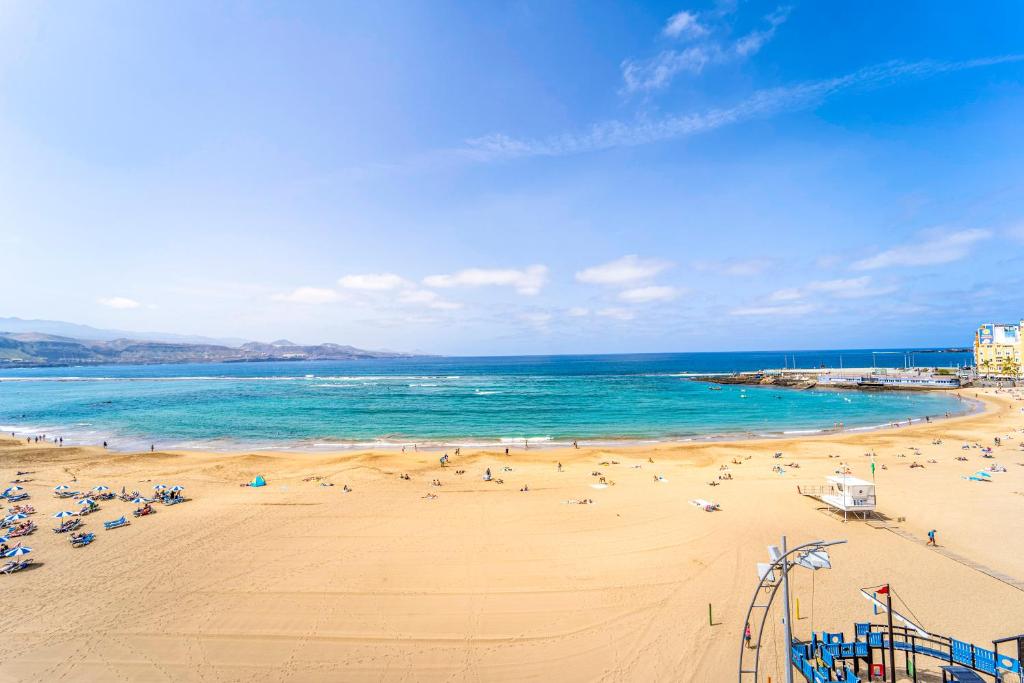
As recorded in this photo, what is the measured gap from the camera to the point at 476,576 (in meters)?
15.0

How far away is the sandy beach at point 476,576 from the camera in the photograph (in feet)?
37.2

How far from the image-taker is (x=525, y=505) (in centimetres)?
2183

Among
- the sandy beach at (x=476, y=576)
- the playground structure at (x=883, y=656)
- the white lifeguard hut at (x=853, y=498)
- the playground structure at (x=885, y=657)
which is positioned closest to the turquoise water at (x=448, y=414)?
the sandy beach at (x=476, y=576)

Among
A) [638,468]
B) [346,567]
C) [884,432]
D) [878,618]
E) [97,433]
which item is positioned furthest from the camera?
[97,433]

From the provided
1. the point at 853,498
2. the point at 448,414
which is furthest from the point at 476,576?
the point at 448,414

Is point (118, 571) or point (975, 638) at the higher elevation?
point (975, 638)

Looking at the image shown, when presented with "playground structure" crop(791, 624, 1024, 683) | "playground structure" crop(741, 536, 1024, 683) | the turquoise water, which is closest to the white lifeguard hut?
"playground structure" crop(741, 536, 1024, 683)

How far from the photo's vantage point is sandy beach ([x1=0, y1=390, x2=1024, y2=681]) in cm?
1135

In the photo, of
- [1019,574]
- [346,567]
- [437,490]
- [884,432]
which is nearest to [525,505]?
[437,490]

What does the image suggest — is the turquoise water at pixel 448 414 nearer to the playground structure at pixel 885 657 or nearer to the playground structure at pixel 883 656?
the playground structure at pixel 883 656

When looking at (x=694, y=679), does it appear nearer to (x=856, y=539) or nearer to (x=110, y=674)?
(x=856, y=539)

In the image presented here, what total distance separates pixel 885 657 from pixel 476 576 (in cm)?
1103

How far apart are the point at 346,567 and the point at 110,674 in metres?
6.31

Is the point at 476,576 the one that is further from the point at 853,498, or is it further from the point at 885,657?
the point at 853,498
